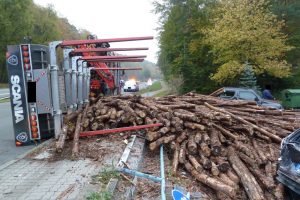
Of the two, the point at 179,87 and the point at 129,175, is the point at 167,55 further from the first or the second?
the point at 129,175

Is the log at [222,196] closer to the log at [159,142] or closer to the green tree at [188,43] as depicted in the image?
the log at [159,142]

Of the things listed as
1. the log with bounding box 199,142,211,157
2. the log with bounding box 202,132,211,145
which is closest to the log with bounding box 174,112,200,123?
the log with bounding box 202,132,211,145

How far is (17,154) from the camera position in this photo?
8.39 m

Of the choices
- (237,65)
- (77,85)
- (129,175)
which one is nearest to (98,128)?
(77,85)

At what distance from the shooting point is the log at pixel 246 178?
6.40 m

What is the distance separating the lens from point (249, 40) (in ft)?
76.6

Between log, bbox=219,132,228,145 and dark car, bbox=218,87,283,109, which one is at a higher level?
dark car, bbox=218,87,283,109

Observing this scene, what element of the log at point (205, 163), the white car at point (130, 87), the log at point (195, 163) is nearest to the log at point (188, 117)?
the log at point (195, 163)

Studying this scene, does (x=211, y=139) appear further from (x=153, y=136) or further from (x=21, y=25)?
(x=21, y=25)

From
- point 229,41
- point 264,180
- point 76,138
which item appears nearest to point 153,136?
point 76,138

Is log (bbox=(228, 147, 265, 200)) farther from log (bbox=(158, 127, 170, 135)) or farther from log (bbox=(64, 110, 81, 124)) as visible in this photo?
log (bbox=(64, 110, 81, 124))

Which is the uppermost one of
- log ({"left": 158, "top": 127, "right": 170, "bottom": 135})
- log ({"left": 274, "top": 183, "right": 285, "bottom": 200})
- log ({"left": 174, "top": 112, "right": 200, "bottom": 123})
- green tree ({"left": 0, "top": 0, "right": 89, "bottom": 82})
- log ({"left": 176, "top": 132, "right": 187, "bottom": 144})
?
green tree ({"left": 0, "top": 0, "right": 89, "bottom": 82})

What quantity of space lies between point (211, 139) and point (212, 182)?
1.76m

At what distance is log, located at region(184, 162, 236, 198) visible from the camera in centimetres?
640
